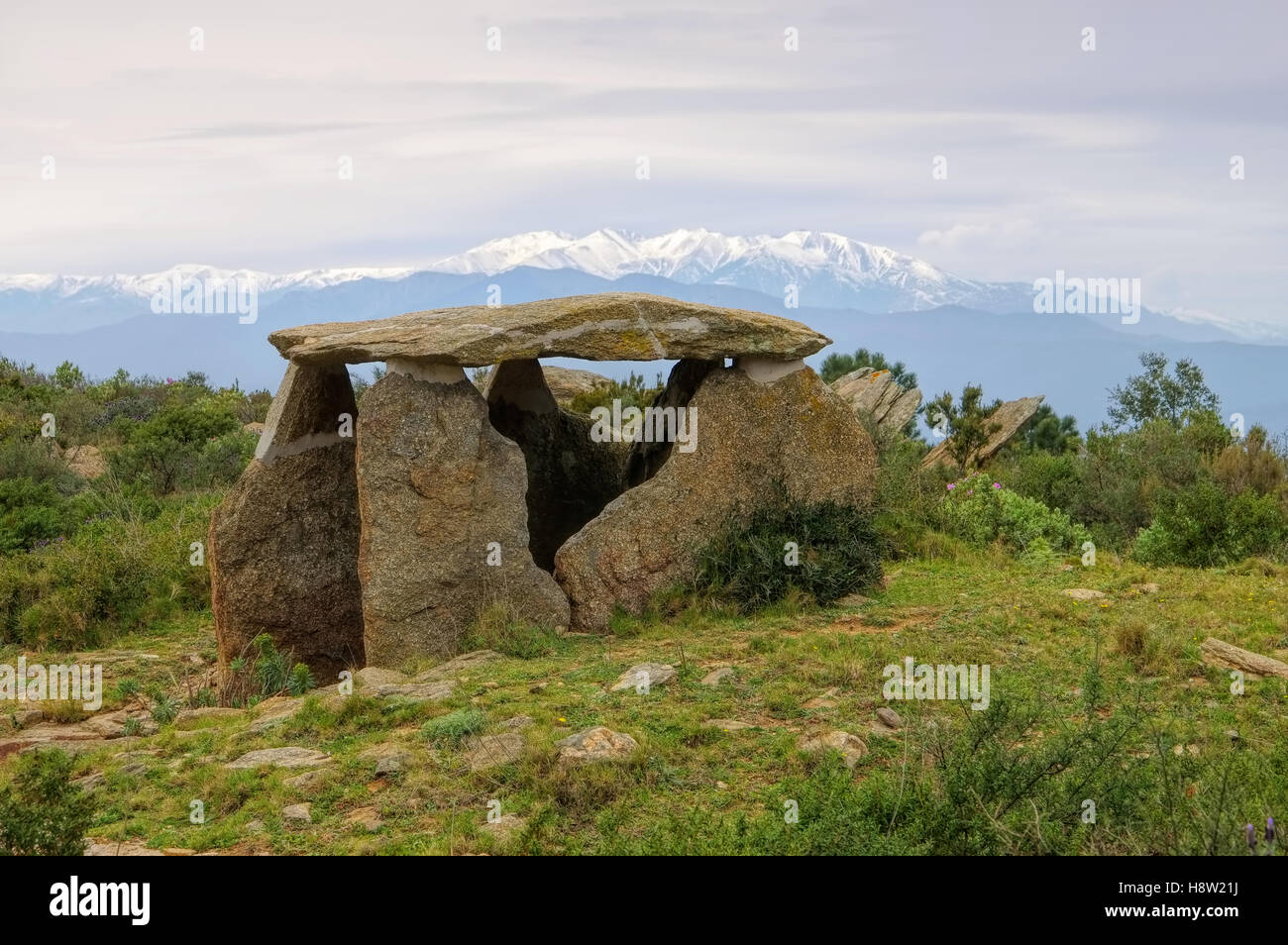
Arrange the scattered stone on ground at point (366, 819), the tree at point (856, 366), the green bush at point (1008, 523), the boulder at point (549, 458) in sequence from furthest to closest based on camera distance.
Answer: the tree at point (856, 366)
the green bush at point (1008, 523)
the boulder at point (549, 458)
the scattered stone on ground at point (366, 819)

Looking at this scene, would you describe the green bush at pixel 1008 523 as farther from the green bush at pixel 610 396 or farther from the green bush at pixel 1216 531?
the green bush at pixel 610 396

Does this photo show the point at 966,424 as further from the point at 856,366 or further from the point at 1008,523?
the point at 856,366

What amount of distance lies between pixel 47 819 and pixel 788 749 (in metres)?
3.86

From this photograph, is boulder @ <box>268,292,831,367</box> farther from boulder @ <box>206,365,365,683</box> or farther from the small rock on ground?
the small rock on ground

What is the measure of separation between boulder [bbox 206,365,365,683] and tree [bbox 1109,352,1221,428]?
24.0 m

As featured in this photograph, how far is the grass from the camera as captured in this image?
570 centimetres

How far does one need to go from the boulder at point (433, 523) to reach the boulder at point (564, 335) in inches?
14.3

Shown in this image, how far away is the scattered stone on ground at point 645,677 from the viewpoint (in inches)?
328

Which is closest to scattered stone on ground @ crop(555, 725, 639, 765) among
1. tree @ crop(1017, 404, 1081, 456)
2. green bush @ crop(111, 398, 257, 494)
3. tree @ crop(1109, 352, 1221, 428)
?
green bush @ crop(111, 398, 257, 494)

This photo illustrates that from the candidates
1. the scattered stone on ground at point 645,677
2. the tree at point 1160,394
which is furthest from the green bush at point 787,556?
the tree at point 1160,394

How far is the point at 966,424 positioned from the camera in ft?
67.2

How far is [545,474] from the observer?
13.4 m
